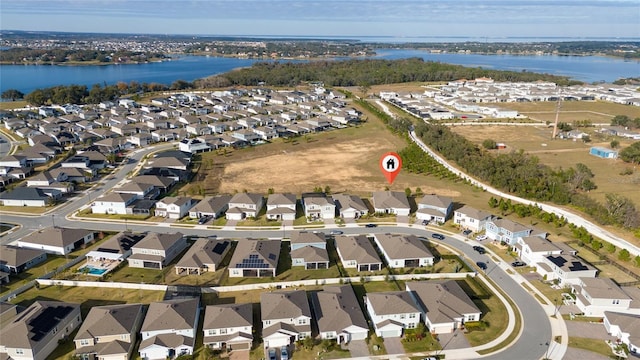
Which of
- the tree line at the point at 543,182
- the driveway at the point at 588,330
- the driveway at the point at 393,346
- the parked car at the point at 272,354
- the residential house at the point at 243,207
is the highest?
the tree line at the point at 543,182

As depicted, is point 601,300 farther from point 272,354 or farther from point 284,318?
point 272,354

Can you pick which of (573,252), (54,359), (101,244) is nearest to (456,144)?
(573,252)

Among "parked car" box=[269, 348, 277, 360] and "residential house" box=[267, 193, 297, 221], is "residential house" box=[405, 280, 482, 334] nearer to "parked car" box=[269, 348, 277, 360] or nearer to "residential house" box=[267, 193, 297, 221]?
"parked car" box=[269, 348, 277, 360]

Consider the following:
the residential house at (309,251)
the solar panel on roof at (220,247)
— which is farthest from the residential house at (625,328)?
the solar panel on roof at (220,247)

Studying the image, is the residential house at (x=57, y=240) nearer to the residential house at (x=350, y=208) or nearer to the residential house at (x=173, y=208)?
the residential house at (x=173, y=208)

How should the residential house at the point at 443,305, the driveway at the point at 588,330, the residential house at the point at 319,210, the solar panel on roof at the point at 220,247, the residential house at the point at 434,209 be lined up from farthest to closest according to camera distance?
1. the residential house at the point at 319,210
2. the residential house at the point at 434,209
3. the solar panel on roof at the point at 220,247
4. the residential house at the point at 443,305
5. the driveway at the point at 588,330

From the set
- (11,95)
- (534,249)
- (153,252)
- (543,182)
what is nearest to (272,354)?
(153,252)

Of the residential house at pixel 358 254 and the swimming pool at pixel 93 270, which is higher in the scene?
the residential house at pixel 358 254
